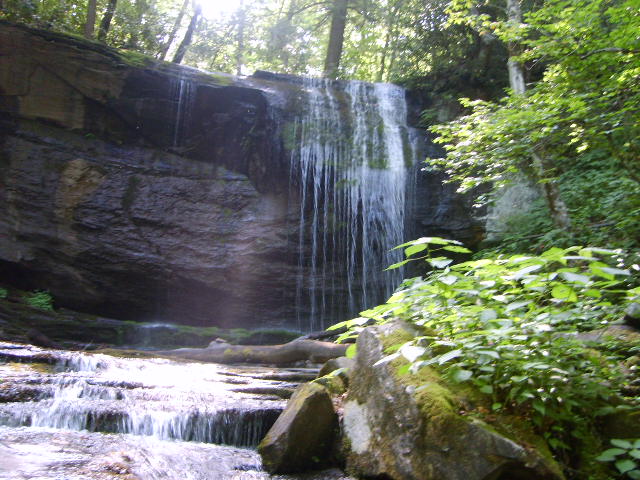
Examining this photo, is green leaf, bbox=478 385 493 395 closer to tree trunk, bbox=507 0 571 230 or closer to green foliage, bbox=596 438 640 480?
green foliage, bbox=596 438 640 480

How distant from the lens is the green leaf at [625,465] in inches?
83.1

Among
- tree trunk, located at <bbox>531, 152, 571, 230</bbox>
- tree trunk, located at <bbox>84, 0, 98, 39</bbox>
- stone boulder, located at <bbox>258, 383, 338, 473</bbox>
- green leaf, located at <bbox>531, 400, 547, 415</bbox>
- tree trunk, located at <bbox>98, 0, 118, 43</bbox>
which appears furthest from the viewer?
tree trunk, located at <bbox>98, 0, 118, 43</bbox>

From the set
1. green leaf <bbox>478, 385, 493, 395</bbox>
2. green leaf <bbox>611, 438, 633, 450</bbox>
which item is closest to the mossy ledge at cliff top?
green leaf <bbox>478, 385, 493, 395</bbox>

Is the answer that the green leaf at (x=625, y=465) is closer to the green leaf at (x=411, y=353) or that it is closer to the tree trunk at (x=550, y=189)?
the green leaf at (x=411, y=353)

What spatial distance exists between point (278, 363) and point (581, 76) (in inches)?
236

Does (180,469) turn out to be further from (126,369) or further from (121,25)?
(121,25)

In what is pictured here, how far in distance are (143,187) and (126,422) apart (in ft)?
32.8

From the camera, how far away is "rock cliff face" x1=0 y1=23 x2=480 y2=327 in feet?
39.5

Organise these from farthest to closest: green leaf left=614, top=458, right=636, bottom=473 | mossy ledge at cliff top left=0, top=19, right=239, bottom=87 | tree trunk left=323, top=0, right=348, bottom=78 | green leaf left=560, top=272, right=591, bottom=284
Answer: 1. tree trunk left=323, top=0, right=348, bottom=78
2. mossy ledge at cliff top left=0, top=19, right=239, bottom=87
3. green leaf left=614, top=458, right=636, bottom=473
4. green leaf left=560, top=272, right=591, bottom=284

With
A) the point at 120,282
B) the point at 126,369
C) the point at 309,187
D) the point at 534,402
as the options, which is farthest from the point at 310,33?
the point at 534,402

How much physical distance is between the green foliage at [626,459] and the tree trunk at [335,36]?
15.7m

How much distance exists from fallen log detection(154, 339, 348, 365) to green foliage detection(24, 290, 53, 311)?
15.7 ft

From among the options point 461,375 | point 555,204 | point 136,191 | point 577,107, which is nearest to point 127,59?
point 136,191

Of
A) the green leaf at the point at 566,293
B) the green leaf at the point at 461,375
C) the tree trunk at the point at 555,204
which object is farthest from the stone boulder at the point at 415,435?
the tree trunk at the point at 555,204
